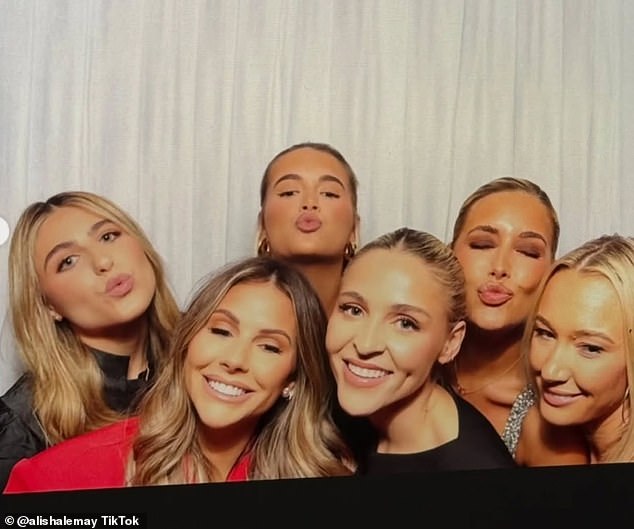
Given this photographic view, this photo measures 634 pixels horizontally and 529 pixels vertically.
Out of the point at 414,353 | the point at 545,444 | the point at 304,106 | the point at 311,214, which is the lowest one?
the point at 545,444

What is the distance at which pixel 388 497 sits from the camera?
2.28 metres

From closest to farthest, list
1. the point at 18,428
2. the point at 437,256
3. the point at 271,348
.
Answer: the point at 18,428 < the point at 271,348 < the point at 437,256

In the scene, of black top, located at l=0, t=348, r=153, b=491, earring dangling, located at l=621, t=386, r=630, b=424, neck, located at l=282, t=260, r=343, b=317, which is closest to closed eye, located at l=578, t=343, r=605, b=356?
earring dangling, located at l=621, t=386, r=630, b=424

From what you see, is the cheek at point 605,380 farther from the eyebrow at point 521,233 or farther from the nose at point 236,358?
the nose at point 236,358

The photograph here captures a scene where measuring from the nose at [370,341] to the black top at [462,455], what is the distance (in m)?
0.20

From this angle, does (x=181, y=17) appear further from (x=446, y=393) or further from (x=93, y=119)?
(x=446, y=393)

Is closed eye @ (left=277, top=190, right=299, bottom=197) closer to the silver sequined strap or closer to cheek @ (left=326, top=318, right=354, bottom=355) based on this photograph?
cheek @ (left=326, top=318, right=354, bottom=355)

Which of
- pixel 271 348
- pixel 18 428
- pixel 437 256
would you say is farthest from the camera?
pixel 437 256

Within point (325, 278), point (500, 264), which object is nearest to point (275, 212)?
point (325, 278)

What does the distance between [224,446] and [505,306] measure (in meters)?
0.66

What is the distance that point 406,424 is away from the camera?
225 cm

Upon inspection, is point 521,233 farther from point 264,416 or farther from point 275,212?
point 264,416

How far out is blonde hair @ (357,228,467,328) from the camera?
226 centimetres

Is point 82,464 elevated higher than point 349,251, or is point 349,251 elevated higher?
point 349,251
